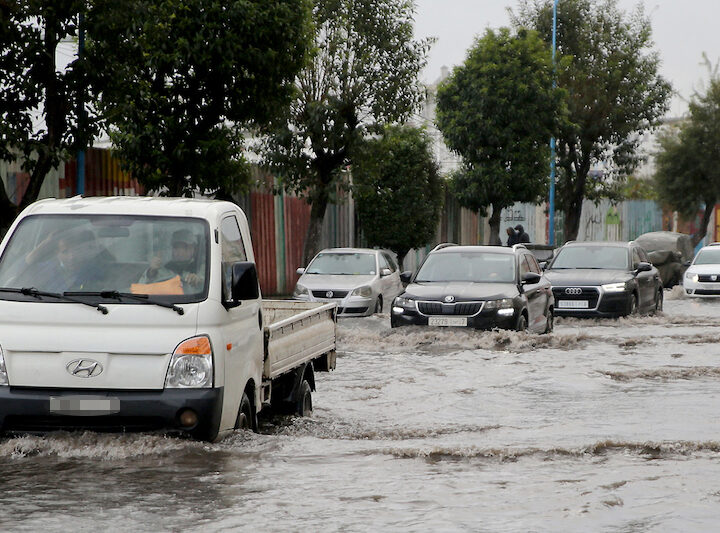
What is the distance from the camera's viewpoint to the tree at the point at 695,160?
167ft

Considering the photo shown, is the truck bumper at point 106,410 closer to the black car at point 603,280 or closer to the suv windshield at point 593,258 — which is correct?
the black car at point 603,280

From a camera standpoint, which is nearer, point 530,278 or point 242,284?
point 242,284

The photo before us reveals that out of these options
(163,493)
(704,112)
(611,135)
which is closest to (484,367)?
(163,493)

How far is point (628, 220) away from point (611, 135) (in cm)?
1194

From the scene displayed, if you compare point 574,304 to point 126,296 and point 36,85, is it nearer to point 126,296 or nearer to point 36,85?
point 36,85

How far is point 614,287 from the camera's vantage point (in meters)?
22.8

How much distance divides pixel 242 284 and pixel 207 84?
12.1 meters

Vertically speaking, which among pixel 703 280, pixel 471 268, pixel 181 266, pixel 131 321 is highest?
pixel 181 266

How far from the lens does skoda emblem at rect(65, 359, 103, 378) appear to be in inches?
307

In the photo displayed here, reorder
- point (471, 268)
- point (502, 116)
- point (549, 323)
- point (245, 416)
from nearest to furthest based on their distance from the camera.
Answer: point (245, 416) < point (471, 268) < point (549, 323) < point (502, 116)

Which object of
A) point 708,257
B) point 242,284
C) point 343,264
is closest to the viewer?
point 242,284

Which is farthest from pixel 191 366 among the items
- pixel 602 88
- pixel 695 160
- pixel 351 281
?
pixel 695 160

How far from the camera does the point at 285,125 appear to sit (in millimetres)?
28375

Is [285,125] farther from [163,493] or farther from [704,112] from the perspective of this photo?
[704,112]
